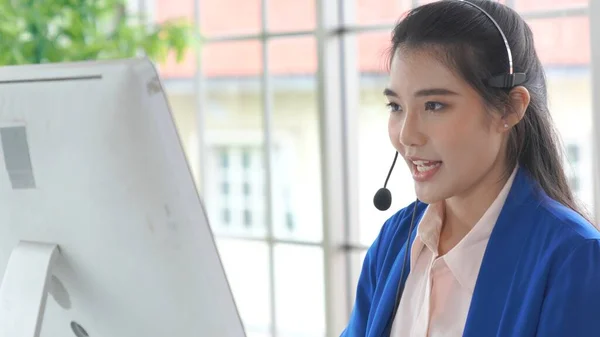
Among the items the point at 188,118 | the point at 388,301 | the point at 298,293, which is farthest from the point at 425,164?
the point at 188,118

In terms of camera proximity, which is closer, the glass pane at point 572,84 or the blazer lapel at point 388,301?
the blazer lapel at point 388,301

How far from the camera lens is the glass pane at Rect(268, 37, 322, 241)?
3242 mm

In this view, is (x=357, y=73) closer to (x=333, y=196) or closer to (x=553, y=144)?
(x=333, y=196)

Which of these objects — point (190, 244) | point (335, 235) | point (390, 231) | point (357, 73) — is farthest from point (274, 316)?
point (190, 244)

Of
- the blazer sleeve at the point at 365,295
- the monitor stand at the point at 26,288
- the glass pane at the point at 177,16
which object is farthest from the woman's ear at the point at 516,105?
the glass pane at the point at 177,16

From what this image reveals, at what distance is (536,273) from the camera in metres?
1.34

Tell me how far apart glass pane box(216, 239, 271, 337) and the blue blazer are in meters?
2.05

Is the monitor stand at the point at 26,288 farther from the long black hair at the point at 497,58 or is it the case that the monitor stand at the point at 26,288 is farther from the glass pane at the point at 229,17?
the glass pane at the point at 229,17

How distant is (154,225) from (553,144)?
712 millimetres

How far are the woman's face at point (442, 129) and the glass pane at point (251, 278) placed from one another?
6.62ft

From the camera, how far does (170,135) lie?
44.6 inches

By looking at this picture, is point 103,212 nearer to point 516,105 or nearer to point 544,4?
point 516,105

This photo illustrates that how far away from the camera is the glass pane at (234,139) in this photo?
344 centimetres

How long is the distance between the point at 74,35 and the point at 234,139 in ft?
2.38
